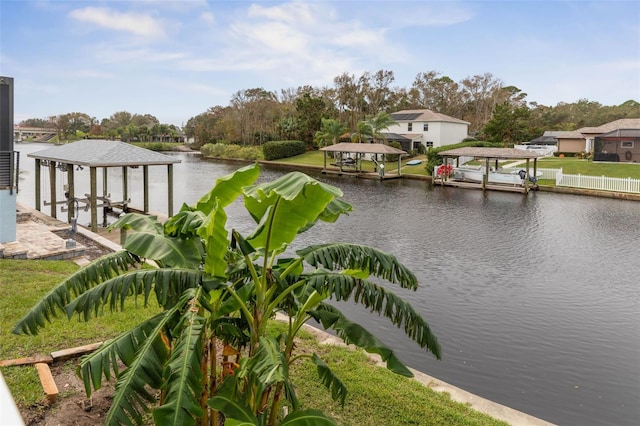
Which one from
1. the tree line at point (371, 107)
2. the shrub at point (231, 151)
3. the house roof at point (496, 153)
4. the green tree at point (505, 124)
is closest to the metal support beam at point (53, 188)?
the house roof at point (496, 153)

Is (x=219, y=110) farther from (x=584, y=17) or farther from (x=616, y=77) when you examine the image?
(x=584, y=17)

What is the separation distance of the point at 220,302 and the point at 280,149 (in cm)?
5001

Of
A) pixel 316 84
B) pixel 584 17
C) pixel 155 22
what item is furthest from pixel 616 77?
pixel 316 84

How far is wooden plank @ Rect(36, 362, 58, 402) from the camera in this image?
486 centimetres

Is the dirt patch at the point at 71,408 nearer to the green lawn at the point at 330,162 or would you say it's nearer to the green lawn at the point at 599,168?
the green lawn at the point at 599,168

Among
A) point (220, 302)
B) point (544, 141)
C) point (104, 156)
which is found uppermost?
point (544, 141)

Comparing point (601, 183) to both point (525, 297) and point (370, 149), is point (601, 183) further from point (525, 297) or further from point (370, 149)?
point (525, 297)

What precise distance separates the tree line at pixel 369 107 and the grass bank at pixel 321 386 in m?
48.5

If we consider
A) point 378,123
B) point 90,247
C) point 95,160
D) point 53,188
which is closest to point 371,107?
point 378,123

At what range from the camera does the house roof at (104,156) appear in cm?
1691

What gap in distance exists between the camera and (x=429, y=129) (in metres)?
50.8

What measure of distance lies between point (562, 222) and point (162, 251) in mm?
19846

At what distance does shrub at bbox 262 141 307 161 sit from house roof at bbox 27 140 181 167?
1322 inches

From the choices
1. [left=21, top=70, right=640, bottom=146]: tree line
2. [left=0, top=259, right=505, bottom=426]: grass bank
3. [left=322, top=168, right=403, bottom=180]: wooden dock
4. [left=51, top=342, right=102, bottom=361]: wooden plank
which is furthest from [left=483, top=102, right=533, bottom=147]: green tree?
[left=51, top=342, right=102, bottom=361]: wooden plank
